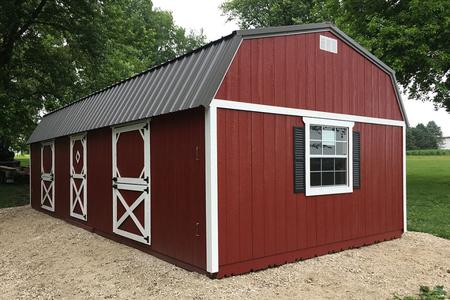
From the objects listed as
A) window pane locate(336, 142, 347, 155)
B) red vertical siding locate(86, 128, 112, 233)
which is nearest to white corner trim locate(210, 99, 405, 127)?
window pane locate(336, 142, 347, 155)

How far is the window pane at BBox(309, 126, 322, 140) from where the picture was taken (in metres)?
6.48

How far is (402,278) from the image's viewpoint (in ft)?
18.2

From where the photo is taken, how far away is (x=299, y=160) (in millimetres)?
6211

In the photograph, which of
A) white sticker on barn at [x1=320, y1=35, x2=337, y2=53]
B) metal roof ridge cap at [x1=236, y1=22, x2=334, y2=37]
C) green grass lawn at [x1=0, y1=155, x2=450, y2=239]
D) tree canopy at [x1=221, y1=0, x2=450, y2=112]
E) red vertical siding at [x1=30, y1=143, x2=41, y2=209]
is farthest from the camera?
tree canopy at [x1=221, y1=0, x2=450, y2=112]

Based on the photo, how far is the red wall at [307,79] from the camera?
5.62 metres

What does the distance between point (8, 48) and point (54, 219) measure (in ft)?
27.7

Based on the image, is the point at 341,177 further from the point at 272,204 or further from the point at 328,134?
the point at 272,204

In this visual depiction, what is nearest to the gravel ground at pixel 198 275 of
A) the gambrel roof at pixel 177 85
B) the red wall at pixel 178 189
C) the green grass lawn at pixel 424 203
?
the red wall at pixel 178 189

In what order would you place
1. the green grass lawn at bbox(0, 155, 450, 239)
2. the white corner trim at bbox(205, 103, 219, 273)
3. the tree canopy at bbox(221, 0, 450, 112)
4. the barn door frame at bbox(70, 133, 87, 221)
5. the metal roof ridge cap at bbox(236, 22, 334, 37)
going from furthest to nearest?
the tree canopy at bbox(221, 0, 450, 112)
the green grass lawn at bbox(0, 155, 450, 239)
the barn door frame at bbox(70, 133, 87, 221)
the metal roof ridge cap at bbox(236, 22, 334, 37)
the white corner trim at bbox(205, 103, 219, 273)

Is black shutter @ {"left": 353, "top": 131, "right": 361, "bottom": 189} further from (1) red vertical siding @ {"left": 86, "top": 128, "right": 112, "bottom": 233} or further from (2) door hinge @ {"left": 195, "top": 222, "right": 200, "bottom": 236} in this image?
(1) red vertical siding @ {"left": 86, "top": 128, "right": 112, "bottom": 233}

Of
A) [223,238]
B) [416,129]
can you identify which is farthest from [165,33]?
[416,129]

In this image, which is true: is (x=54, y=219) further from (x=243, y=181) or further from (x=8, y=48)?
(x=8, y=48)

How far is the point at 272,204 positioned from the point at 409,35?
11.3m

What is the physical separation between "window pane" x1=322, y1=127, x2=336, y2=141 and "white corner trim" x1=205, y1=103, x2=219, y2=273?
228 cm
